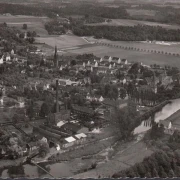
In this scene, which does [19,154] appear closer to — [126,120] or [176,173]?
[126,120]

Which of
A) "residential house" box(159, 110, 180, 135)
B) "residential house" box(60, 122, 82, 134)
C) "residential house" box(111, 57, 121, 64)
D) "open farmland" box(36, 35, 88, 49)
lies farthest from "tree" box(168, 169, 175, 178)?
"residential house" box(111, 57, 121, 64)

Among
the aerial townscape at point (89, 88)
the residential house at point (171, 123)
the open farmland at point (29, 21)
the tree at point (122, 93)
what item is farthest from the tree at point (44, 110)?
the open farmland at point (29, 21)

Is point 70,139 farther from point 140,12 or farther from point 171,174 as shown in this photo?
point 140,12

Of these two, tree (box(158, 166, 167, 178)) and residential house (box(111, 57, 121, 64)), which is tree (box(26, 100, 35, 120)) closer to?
tree (box(158, 166, 167, 178))

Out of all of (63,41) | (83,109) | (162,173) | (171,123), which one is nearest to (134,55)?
(63,41)

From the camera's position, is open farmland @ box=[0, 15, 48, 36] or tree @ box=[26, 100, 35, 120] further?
open farmland @ box=[0, 15, 48, 36]
